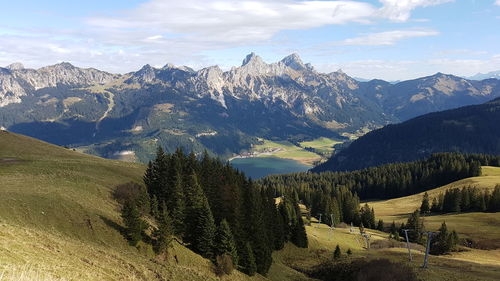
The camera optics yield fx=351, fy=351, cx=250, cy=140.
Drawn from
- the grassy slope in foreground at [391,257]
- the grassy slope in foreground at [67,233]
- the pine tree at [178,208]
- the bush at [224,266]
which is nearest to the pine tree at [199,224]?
the pine tree at [178,208]

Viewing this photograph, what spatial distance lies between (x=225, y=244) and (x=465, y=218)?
377 ft

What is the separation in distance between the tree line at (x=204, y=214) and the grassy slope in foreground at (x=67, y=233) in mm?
2826

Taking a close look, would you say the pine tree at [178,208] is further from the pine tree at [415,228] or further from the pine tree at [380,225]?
the pine tree at [380,225]

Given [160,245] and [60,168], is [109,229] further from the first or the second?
[60,168]

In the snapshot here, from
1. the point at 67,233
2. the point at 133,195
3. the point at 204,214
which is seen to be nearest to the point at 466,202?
the point at 204,214

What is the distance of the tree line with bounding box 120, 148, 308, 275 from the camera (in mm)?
53875

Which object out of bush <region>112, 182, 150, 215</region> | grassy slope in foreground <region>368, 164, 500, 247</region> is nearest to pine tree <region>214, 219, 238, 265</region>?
bush <region>112, 182, 150, 215</region>

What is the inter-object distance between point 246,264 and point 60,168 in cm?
4398

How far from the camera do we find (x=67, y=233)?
44062 mm

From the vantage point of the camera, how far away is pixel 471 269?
2400 inches

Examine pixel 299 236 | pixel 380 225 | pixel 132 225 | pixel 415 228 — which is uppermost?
pixel 132 225

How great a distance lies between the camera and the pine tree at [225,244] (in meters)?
58.2

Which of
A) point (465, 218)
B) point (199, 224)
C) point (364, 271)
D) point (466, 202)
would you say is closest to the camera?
point (364, 271)

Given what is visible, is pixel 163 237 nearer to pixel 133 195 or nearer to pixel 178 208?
pixel 178 208
